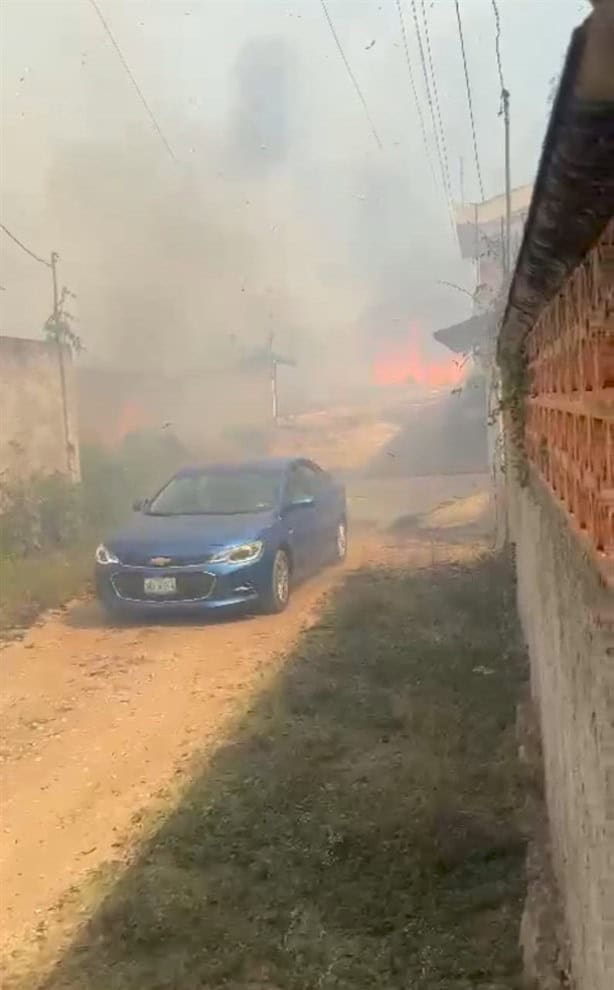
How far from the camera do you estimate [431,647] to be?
277 inches

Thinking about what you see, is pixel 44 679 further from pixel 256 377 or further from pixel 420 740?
pixel 256 377

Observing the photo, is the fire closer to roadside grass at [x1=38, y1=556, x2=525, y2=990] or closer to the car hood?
the car hood

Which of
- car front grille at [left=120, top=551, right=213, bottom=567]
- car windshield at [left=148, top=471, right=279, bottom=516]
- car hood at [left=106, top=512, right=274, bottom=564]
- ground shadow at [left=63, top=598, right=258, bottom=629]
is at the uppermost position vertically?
car windshield at [left=148, top=471, right=279, bottom=516]

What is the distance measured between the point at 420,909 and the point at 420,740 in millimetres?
1671

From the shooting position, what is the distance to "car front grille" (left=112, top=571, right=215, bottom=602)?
8.33 m

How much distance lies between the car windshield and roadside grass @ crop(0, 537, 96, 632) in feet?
4.04

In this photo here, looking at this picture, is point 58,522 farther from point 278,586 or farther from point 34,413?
point 278,586

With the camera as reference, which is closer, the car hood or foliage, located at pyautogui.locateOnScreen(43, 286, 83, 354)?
the car hood

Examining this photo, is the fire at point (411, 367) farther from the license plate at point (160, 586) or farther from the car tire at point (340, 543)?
the license plate at point (160, 586)

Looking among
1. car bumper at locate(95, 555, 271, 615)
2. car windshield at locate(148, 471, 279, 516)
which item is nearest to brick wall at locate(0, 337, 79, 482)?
car windshield at locate(148, 471, 279, 516)

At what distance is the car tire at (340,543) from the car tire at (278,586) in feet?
6.81

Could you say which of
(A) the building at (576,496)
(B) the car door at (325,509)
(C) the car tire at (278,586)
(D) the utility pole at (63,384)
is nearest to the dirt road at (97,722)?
(C) the car tire at (278,586)

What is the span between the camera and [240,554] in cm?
844

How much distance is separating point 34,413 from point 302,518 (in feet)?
21.3
